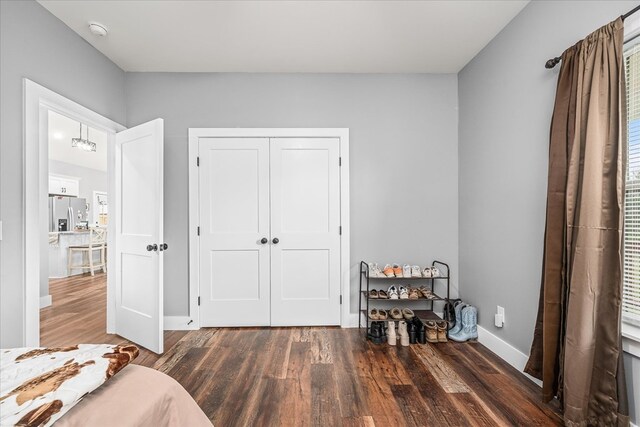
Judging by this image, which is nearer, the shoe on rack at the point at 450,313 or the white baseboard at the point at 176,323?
the shoe on rack at the point at 450,313

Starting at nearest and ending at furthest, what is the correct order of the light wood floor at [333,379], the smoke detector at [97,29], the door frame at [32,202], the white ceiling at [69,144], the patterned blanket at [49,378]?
1. the patterned blanket at [49,378]
2. the light wood floor at [333,379]
3. the door frame at [32,202]
4. the smoke detector at [97,29]
5. the white ceiling at [69,144]

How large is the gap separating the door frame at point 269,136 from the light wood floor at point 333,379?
261mm

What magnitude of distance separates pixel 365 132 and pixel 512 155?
4.39ft

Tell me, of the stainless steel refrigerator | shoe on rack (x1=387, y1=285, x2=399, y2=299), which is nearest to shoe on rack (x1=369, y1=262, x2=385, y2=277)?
shoe on rack (x1=387, y1=285, x2=399, y2=299)

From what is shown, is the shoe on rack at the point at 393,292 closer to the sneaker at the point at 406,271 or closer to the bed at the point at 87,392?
the sneaker at the point at 406,271

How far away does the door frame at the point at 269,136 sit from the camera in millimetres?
2924

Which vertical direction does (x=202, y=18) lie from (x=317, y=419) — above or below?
above

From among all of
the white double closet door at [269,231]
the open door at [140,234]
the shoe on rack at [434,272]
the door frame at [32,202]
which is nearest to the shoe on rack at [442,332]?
the shoe on rack at [434,272]

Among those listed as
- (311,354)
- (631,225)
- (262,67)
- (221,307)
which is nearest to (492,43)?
(631,225)

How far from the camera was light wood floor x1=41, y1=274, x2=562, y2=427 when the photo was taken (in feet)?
5.49

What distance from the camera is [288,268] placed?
298 centimetres

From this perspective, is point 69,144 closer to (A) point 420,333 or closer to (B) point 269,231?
(B) point 269,231

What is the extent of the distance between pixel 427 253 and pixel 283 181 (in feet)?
5.51

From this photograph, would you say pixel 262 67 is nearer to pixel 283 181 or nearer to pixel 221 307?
pixel 283 181
